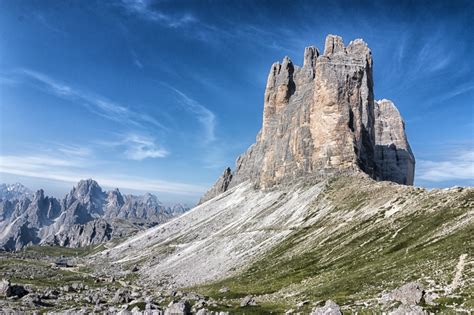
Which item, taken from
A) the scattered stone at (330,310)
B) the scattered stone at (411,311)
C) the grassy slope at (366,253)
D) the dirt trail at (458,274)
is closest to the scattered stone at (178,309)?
the grassy slope at (366,253)

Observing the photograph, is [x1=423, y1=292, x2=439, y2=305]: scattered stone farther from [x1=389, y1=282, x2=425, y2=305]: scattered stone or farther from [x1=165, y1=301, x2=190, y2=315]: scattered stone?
[x1=165, y1=301, x2=190, y2=315]: scattered stone

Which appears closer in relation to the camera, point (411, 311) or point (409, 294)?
point (411, 311)

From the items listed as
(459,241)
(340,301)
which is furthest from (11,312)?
(459,241)

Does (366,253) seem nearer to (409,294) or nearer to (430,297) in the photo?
(409,294)

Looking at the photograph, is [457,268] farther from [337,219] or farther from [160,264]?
[160,264]

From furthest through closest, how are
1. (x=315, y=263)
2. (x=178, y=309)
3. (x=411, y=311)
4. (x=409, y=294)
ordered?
1. (x=315, y=263)
2. (x=178, y=309)
3. (x=409, y=294)
4. (x=411, y=311)

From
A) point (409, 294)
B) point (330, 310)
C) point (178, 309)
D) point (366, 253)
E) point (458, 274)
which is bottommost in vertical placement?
point (178, 309)

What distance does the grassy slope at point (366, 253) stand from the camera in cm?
5597

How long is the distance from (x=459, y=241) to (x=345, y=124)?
137074 mm

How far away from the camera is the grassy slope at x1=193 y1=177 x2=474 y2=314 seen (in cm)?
5597

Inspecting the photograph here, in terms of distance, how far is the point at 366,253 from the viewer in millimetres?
83688

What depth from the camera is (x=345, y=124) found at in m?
196

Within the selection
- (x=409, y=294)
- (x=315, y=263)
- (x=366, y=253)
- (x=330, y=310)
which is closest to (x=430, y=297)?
(x=409, y=294)

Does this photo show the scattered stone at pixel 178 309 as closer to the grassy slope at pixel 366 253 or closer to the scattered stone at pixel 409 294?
the grassy slope at pixel 366 253
